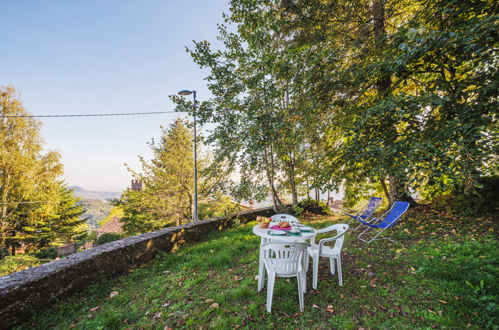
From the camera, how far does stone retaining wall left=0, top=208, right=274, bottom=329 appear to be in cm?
255

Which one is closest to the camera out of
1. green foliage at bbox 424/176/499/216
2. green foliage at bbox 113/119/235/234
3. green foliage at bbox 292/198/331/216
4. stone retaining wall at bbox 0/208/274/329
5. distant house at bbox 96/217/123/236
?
stone retaining wall at bbox 0/208/274/329

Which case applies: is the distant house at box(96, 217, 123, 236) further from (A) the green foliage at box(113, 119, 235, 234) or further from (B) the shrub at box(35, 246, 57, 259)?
(A) the green foliage at box(113, 119, 235, 234)

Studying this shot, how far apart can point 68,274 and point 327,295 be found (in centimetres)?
410

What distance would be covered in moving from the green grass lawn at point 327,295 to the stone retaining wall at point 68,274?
0.17 meters

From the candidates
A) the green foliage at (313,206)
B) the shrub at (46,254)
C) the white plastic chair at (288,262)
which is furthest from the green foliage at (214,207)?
the shrub at (46,254)

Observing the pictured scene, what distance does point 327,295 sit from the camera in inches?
112

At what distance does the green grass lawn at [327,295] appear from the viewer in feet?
7.72

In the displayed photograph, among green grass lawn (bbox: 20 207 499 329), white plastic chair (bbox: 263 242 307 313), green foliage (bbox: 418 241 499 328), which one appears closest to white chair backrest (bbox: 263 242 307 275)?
white plastic chair (bbox: 263 242 307 313)

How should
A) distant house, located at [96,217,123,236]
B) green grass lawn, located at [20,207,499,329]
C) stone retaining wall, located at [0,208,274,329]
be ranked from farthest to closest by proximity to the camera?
distant house, located at [96,217,123,236] < stone retaining wall, located at [0,208,274,329] < green grass lawn, located at [20,207,499,329]

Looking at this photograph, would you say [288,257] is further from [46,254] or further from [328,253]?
[46,254]

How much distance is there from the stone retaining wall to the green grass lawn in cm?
17

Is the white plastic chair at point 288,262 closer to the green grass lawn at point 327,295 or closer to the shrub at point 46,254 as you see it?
the green grass lawn at point 327,295

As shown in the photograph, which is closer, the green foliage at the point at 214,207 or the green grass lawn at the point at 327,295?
the green grass lawn at the point at 327,295

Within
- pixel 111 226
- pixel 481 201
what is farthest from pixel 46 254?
pixel 481 201
